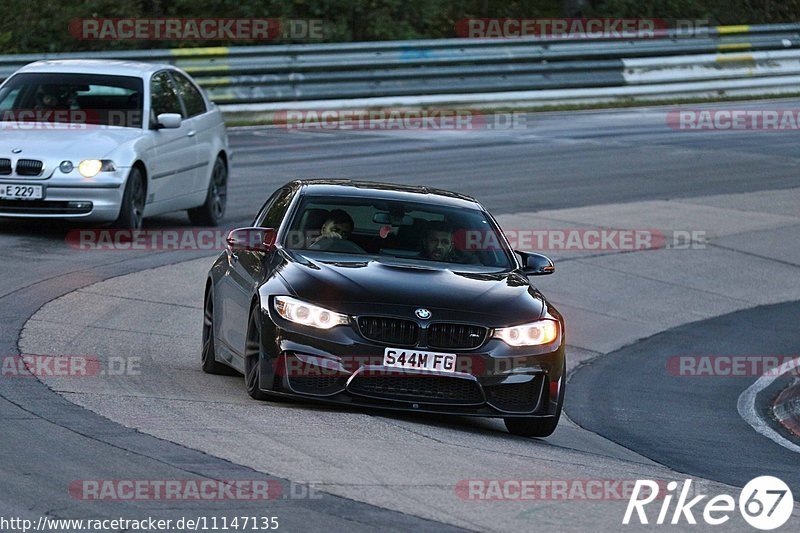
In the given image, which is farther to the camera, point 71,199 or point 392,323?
point 71,199

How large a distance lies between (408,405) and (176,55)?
19.0 meters

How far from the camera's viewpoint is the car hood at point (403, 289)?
9188 mm

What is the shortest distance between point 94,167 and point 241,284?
5683 millimetres

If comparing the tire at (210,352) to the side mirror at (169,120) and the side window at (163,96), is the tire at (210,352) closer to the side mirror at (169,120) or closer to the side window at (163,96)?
the side mirror at (169,120)

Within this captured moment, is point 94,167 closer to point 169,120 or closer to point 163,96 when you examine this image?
point 169,120

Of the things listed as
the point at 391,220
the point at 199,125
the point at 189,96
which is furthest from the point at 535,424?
the point at 189,96

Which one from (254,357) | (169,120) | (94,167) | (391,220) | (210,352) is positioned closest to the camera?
(254,357)

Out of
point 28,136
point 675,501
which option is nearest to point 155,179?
point 28,136

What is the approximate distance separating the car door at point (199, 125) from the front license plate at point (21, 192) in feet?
8.15

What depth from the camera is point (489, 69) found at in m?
29.5

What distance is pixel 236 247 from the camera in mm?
10383

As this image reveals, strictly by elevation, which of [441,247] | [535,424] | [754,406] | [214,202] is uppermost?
[441,247]

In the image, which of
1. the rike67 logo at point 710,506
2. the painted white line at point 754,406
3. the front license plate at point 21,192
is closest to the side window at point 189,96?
the front license plate at point 21,192

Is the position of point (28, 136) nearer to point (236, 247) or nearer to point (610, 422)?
point (236, 247)
